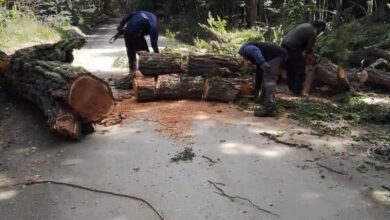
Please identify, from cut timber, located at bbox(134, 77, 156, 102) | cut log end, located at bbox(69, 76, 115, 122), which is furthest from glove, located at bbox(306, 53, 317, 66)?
cut log end, located at bbox(69, 76, 115, 122)

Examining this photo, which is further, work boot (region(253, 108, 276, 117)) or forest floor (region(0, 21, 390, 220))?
work boot (region(253, 108, 276, 117))

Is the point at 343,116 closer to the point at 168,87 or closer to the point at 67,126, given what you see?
the point at 168,87

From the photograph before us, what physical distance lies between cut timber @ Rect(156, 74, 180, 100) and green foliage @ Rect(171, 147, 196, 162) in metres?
2.47

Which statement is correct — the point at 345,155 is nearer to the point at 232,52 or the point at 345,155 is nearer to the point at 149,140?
the point at 149,140

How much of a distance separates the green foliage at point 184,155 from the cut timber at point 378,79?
550cm

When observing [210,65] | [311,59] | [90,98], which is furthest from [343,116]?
[90,98]

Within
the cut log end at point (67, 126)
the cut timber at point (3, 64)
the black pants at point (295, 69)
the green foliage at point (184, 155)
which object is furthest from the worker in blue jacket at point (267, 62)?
the cut timber at point (3, 64)

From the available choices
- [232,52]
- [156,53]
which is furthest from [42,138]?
[232,52]

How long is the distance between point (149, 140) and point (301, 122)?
250 cm

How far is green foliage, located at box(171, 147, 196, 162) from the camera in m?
5.45

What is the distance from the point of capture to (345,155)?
5668 mm

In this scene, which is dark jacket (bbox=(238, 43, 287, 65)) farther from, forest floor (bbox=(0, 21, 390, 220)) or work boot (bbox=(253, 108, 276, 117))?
forest floor (bbox=(0, 21, 390, 220))

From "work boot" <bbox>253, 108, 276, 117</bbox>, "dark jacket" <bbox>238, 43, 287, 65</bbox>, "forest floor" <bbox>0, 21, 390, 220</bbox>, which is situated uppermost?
"dark jacket" <bbox>238, 43, 287, 65</bbox>

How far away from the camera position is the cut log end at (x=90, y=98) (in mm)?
6027
